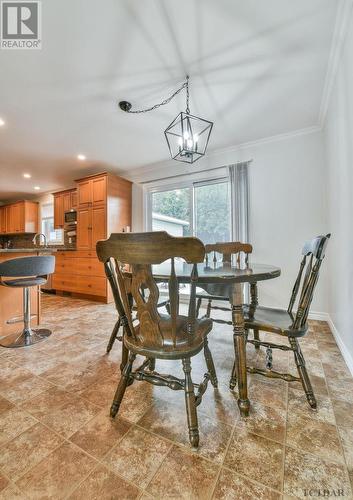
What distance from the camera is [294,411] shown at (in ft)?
4.05

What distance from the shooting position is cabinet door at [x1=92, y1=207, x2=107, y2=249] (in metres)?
4.02

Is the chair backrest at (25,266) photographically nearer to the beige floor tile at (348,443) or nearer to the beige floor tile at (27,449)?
the beige floor tile at (27,449)

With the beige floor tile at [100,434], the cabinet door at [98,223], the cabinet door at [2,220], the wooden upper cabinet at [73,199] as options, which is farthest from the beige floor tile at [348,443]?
the cabinet door at [2,220]

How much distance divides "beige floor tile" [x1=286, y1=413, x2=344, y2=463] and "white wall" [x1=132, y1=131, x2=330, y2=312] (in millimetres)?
2073

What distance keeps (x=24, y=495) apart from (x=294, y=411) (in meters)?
1.31

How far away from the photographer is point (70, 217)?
16.4 ft

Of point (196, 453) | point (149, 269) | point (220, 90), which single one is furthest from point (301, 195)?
point (196, 453)

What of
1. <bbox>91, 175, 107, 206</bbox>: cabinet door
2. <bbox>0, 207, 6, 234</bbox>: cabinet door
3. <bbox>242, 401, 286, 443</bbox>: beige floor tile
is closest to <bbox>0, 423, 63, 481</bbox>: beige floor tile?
<bbox>242, 401, 286, 443</bbox>: beige floor tile

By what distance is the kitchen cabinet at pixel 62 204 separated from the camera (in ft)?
16.3

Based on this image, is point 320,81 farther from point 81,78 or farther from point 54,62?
point 54,62

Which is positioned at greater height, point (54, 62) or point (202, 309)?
point (54, 62)

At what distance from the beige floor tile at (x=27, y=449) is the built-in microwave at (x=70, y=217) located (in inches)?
174

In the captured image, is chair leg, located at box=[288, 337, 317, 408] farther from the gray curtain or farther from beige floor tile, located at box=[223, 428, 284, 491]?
the gray curtain

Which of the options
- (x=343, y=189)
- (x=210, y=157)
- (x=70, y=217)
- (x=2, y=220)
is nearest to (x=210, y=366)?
(x=343, y=189)
